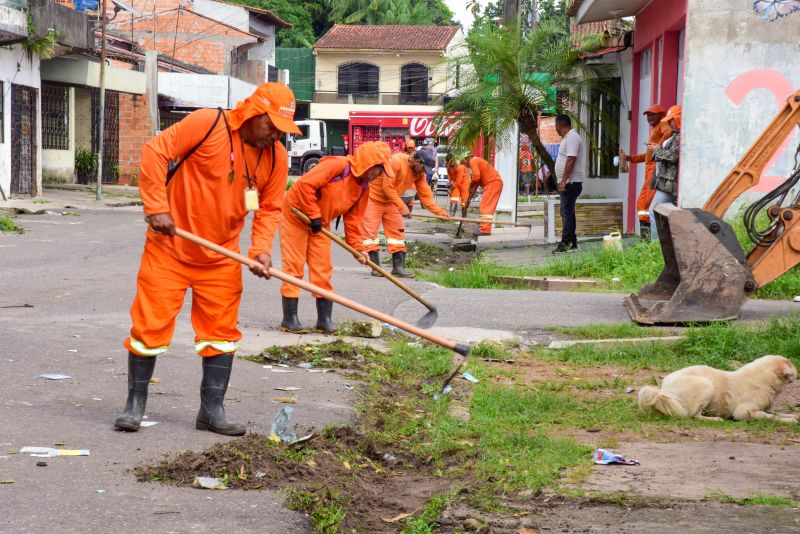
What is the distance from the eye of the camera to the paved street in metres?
4.11

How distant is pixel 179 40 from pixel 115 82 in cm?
1621

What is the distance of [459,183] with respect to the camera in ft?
71.6

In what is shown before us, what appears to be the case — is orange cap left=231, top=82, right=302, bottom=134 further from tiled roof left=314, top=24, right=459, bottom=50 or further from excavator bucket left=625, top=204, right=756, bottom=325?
tiled roof left=314, top=24, right=459, bottom=50

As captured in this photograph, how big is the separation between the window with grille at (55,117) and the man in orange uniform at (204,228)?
25.1m

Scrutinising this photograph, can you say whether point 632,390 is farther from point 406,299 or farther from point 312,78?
point 312,78

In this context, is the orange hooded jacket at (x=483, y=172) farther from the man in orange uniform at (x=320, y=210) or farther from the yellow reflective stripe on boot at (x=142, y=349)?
the yellow reflective stripe on boot at (x=142, y=349)

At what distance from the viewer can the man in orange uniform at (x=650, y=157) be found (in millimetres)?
14812

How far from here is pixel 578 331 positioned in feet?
30.0

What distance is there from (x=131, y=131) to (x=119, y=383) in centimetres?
2929

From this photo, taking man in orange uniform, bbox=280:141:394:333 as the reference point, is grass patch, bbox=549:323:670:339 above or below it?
below

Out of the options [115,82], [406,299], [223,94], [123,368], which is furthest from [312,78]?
[123,368]

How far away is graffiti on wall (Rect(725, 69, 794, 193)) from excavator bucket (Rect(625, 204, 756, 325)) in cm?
476

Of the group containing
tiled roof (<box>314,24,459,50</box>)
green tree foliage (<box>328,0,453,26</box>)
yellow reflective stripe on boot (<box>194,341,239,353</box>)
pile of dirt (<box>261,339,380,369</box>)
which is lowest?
pile of dirt (<box>261,339,380,369</box>)

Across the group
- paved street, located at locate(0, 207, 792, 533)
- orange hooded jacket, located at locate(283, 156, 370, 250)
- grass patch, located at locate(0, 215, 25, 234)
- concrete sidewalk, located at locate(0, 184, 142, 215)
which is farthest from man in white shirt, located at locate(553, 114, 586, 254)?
grass patch, located at locate(0, 215, 25, 234)
